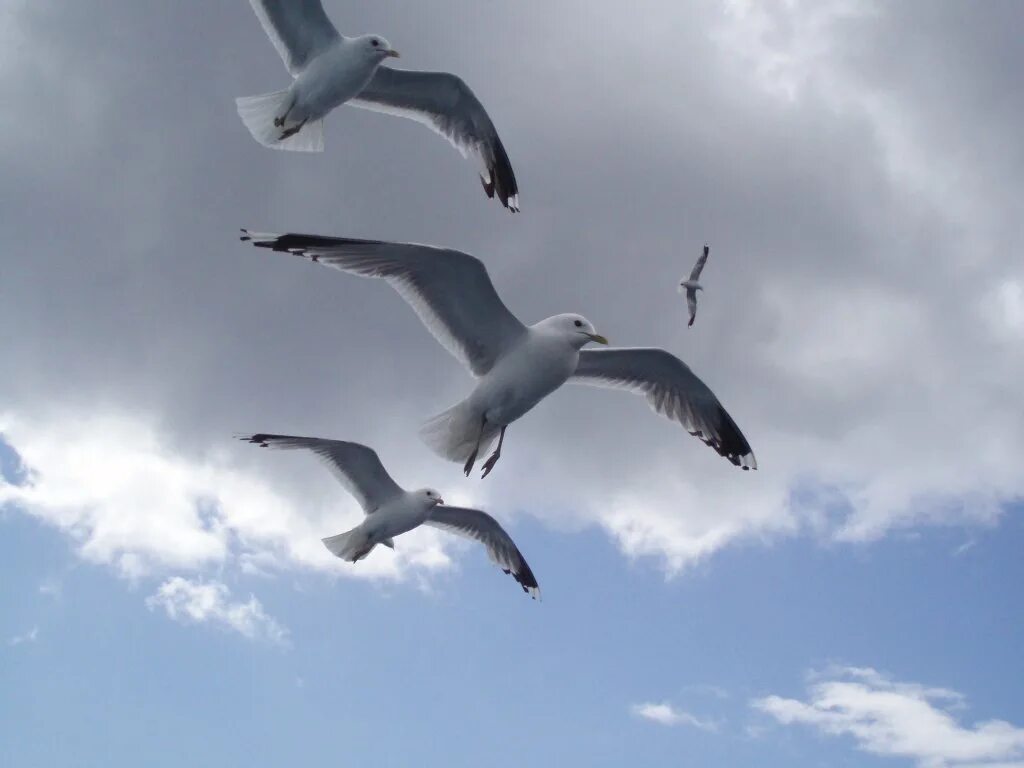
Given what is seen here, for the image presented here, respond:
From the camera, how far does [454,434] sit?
7965 mm

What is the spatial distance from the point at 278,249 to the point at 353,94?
11.0ft

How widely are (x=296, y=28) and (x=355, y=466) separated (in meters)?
4.71

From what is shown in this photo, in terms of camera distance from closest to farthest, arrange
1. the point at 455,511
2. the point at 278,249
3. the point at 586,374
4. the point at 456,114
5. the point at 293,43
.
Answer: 1. the point at 278,249
2. the point at 586,374
3. the point at 293,43
4. the point at 456,114
5. the point at 455,511

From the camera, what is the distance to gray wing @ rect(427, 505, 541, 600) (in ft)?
42.5

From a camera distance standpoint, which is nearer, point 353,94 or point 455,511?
point 353,94

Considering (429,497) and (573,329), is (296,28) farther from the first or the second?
(429,497)

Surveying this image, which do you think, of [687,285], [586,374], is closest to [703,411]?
[586,374]

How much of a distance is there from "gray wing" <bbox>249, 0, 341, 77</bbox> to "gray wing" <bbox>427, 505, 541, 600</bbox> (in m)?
5.61

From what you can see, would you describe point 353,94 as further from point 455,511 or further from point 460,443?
point 455,511

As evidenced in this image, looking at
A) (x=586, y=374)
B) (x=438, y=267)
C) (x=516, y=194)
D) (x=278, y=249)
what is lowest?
(x=278, y=249)

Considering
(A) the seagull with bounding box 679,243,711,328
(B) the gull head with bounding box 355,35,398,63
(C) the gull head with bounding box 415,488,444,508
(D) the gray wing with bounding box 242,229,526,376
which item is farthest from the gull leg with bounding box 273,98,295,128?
(A) the seagull with bounding box 679,243,711,328

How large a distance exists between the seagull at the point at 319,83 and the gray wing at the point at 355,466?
316 centimetres

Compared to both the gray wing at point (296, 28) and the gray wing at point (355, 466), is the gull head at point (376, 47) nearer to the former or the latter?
the gray wing at point (296, 28)

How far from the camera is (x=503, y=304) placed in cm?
783
